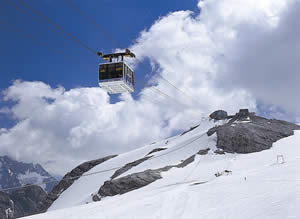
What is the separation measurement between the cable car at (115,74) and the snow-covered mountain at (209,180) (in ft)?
37.2

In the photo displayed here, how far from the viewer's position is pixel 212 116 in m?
93.4

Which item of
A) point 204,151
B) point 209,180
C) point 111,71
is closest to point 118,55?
point 111,71

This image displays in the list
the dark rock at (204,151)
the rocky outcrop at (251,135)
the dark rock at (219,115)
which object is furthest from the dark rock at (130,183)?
the dark rock at (219,115)

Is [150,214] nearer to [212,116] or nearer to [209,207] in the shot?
[209,207]

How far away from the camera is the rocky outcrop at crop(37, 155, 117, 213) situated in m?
82.1

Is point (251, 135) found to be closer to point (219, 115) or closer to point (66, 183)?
point (219, 115)

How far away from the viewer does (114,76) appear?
2980 cm

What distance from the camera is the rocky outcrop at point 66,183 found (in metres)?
82.1

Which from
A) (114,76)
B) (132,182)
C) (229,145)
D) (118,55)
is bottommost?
(132,182)

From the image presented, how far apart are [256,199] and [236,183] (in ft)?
26.3

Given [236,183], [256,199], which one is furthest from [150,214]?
[236,183]

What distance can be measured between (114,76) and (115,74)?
0.24 metres

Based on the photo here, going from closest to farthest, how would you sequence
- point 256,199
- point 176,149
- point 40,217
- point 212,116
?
1. point 256,199
2. point 40,217
3. point 176,149
4. point 212,116

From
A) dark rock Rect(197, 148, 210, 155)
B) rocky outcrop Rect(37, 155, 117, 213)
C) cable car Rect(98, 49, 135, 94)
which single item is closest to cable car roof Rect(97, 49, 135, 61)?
cable car Rect(98, 49, 135, 94)
